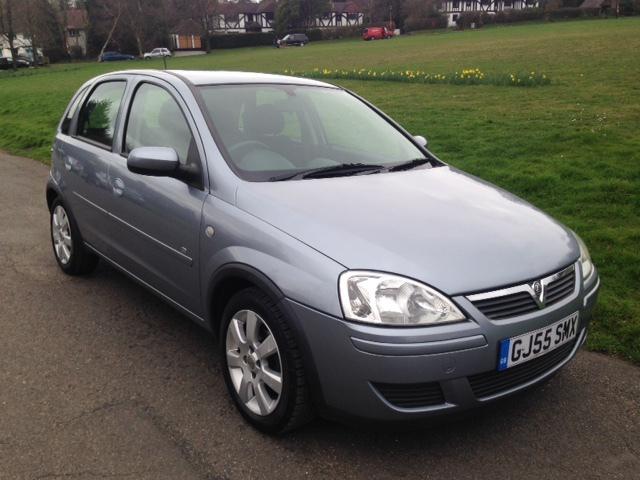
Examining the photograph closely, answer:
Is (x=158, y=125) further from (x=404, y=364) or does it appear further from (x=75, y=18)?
(x=75, y=18)

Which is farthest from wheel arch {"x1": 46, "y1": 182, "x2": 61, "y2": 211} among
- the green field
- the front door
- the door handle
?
the green field

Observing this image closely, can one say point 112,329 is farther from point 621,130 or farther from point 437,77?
point 437,77

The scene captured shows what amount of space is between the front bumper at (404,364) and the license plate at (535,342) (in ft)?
0.12

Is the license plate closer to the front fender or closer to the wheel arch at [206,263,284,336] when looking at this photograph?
the front fender

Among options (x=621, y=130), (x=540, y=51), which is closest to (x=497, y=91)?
(x=621, y=130)

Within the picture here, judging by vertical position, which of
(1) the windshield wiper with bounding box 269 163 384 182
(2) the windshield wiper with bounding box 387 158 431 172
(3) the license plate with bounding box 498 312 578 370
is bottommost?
(3) the license plate with bounding box 498 312 578 370

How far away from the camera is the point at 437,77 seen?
16328 mm

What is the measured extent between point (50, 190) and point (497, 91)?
10.9 metres

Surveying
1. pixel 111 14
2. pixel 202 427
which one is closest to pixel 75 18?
pixel 111 14

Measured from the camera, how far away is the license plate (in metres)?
2.59

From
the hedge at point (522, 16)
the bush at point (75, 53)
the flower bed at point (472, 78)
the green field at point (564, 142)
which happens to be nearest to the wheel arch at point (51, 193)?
the green field at point (564, 142)

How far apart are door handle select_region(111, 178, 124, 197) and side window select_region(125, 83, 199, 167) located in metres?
0.22

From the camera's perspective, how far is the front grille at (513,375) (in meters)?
2.60

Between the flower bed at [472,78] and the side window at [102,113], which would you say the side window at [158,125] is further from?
the flower bed at [472,78]
